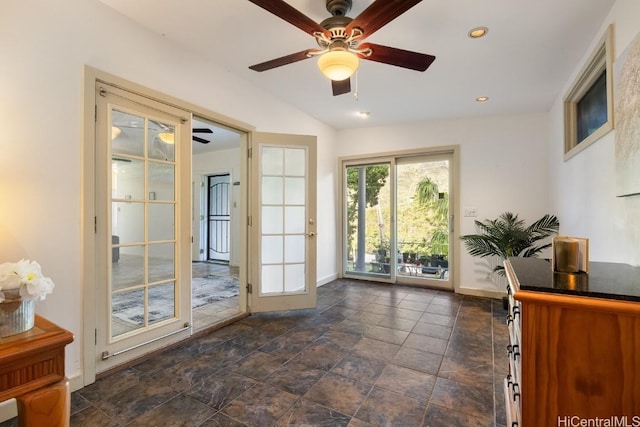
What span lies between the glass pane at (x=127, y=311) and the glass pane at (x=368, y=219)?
11.3 feet

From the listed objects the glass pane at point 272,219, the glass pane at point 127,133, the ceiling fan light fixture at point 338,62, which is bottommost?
the glass pane at point 272,219

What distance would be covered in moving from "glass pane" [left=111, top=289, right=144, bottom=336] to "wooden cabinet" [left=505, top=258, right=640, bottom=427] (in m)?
2.46

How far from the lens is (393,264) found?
4.74 m

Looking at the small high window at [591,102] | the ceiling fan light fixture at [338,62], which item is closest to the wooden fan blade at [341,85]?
the ceiling fan light fixture at [338,62]

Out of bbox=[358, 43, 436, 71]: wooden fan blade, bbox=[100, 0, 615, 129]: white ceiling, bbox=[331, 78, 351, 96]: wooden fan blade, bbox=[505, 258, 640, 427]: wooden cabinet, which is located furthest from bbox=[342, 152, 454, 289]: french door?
bbox=[505, 258, 640, 427]: wooden cabinet

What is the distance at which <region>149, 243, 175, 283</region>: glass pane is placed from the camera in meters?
2.37

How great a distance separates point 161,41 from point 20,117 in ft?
3.87

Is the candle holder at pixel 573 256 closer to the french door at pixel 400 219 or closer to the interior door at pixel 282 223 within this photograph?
the interior door at pixel 282 223

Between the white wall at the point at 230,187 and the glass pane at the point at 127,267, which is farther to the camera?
the white wall at the point at 230,187

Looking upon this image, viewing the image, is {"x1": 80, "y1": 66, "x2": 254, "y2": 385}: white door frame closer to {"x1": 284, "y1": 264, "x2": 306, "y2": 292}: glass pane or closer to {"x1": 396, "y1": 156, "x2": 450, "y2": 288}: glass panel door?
{"x1": 284, "y1": 264, "x2": 306, "y2": 292}: glass pane

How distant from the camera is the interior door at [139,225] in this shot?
6.63 feet

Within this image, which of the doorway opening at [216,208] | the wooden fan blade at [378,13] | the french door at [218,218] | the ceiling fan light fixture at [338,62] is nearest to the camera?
the wooden fan blade at [378,13]

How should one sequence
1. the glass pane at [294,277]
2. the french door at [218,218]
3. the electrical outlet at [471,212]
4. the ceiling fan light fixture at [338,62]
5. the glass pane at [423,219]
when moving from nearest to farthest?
the ceiling fan light fixture at [338,62]
the glass pane at [294,277]
the electrical outlet at [471,212]
the glass pane at [423,219]
the french door at [218,218]

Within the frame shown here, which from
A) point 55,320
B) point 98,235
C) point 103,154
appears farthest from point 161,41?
point 55,320
